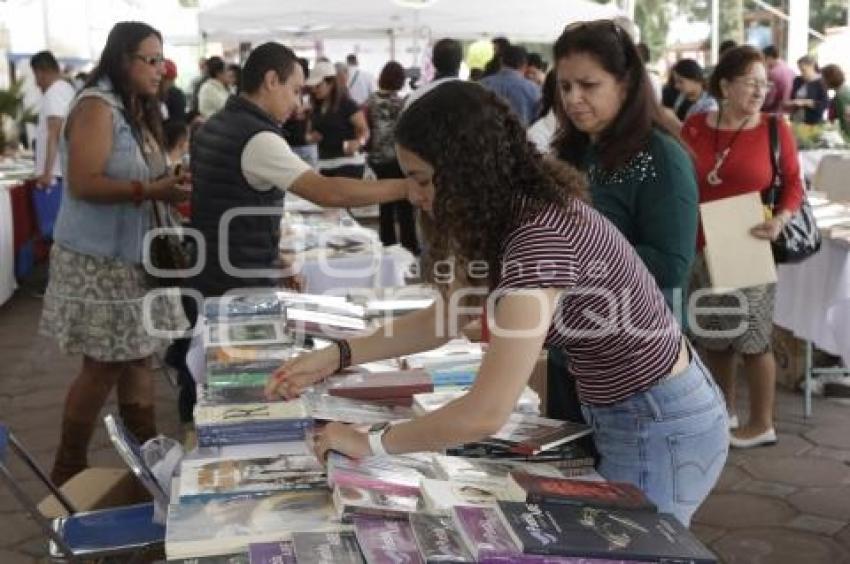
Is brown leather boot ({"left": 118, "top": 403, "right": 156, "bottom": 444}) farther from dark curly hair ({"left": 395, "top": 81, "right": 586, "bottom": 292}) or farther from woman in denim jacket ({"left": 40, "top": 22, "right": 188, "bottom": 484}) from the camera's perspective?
dark curly hair ({"left": 395, "top": 81, "right": 586, "bottom": 292})

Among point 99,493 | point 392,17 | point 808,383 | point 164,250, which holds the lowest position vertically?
point 808,383

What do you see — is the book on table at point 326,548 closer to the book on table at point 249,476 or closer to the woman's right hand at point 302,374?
Result: the book on table at point 249,476

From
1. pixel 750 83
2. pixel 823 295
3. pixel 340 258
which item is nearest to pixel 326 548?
pixel 340 258

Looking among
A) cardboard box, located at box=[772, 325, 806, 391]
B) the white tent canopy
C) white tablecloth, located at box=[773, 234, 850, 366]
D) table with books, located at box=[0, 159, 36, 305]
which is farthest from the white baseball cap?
white tablecloth, located at box=[773, 234, 850, 366]

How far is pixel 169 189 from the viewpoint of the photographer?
290cm

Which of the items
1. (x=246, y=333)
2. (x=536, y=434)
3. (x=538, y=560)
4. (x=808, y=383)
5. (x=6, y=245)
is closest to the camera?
(x=538, y=560)

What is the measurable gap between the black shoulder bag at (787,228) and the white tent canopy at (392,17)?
4.43m

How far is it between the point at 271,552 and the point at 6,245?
5519 millimetres

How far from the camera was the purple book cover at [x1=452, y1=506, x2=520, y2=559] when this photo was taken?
1.22 meters

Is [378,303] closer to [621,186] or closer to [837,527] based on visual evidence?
[621,186]

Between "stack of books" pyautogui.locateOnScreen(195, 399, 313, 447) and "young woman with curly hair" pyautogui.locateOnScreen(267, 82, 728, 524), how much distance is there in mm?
242

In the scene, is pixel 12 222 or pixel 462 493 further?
pixel 12 222

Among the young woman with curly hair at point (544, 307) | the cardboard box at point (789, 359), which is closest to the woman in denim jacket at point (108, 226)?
the young woman with curly hair at point (544, 307)

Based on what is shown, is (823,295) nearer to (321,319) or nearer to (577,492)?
(321,319)
